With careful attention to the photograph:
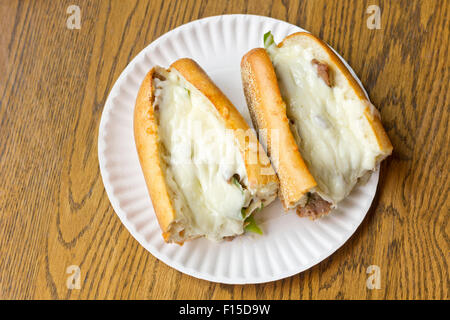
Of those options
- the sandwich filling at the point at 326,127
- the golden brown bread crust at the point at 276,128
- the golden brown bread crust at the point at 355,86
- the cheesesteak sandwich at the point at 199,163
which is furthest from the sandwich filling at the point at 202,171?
the golden brown bread crust at the point at 355,86

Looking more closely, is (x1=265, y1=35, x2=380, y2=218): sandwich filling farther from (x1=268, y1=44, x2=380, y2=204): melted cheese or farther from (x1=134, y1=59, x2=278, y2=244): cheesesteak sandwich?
(x1=134, y1=59, x2=278, y2=244): cheesesteak sandwich

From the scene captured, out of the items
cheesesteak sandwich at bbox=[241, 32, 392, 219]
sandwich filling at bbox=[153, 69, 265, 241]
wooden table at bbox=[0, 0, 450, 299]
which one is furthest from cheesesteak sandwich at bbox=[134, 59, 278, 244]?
wooden table at bbox=[0, 0, 450, 299]

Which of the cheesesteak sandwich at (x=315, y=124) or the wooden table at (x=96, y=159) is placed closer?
the cheesesteak sandwich at (x=315, y=124)

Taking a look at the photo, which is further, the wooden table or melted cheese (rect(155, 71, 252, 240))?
the wooden table

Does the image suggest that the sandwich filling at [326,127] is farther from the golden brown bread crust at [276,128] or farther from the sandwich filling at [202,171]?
the sandwich filling at [202,171]

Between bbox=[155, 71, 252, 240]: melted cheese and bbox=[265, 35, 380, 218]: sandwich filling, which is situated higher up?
bbox=[265, 35, 380, 218]: sandwich filling

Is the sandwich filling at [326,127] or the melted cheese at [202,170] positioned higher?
the sandwich filling at [326,127]
